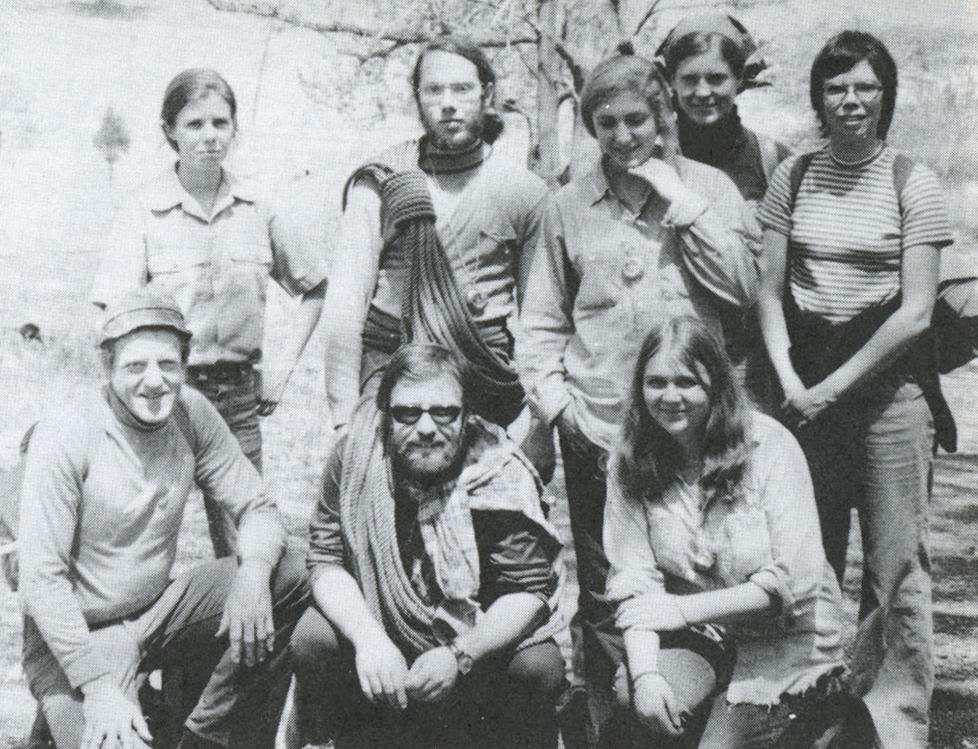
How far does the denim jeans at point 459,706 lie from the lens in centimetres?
285

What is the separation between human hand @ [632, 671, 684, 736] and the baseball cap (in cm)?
145

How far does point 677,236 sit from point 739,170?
456mm

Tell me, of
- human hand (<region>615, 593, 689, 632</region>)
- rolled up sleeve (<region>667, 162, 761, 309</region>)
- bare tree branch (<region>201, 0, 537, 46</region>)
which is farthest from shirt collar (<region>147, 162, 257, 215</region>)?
bare tree branch (<region>201, 0, 537, 46</region>)

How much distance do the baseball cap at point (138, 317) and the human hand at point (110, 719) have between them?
2.78 ft

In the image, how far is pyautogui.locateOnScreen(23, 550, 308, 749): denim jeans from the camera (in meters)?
2.98

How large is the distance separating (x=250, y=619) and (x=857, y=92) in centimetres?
210

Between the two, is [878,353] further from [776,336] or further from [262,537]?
[262,537]

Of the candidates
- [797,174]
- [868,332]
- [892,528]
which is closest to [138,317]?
[797,174]

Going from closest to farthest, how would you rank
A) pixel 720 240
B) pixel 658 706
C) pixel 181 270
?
pixel 658 706
pixel 720 240
pixel 181 270

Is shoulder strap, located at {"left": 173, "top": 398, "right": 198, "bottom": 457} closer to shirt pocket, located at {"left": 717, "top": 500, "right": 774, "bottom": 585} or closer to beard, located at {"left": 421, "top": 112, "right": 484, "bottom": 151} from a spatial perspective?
beard, located at {"left": 421, "top": 112, "right": 484, "bottom": 151}

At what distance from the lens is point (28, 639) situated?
299 cm

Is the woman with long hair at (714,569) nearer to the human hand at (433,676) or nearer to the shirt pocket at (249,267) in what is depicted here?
the human hand at (433,676)

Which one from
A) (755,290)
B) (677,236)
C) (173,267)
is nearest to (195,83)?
(173,267)

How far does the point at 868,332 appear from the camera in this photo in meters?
3.21
